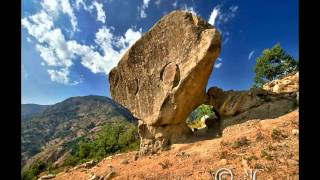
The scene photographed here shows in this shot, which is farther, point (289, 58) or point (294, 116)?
point (289, 58)

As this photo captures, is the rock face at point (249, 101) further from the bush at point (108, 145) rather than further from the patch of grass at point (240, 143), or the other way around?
the bush at point (108, 145)

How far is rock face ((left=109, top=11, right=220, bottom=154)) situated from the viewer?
21188mm

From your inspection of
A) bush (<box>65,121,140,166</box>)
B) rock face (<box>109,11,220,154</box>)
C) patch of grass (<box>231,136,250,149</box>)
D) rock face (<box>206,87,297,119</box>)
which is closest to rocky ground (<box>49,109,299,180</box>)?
patch of grass (<box>231,136,250,149</box>)

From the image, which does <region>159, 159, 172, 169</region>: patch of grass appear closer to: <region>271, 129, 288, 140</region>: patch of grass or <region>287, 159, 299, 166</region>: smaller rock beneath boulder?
<region>271, 129, 288, 140</region>: patch of grass

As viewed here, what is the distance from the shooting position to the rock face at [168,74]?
21.2m

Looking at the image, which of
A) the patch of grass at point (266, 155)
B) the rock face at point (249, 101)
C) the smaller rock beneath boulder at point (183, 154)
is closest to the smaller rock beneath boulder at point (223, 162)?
the patch of grass at point (266, 155)

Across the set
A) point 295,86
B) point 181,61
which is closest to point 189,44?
→ point 181,61

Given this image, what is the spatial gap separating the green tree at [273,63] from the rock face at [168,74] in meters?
39.0

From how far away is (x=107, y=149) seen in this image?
176ft

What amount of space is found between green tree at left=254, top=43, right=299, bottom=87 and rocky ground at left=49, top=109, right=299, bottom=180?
39.2 metres
